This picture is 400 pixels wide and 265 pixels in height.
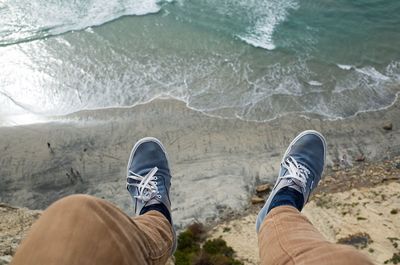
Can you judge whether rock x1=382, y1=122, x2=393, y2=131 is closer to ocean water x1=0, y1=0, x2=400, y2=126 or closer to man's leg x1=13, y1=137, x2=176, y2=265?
ocean water x1=0, y1=0, x2=400, y2=126

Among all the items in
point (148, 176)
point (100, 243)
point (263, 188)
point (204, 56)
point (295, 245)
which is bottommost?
point (263, 188)

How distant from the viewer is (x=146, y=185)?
4.38m

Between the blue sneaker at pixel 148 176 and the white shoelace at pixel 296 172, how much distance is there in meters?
1.26

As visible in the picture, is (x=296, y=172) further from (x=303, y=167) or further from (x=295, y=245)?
(x=295, y=245)

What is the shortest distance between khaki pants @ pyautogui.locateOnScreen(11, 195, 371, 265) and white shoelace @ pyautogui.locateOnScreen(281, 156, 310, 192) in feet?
4.63

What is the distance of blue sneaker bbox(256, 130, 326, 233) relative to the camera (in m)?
4.38

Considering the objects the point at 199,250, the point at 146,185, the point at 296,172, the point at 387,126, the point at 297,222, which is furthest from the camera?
the point at 387,126

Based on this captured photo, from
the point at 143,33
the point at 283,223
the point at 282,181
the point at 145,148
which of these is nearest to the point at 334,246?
the point at 283,223

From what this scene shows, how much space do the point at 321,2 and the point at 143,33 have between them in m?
5.85

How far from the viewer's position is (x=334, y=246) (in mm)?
2492

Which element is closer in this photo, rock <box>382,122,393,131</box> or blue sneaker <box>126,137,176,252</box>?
blue sneaker <box>126,137,176,252</box>

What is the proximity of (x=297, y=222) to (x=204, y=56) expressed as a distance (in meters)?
8.75

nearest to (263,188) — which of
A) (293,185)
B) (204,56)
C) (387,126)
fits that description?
(387,126)

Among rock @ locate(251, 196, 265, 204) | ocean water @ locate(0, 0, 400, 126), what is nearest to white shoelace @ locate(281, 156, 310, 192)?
rock @ locate(251, 196, 265, 204)
